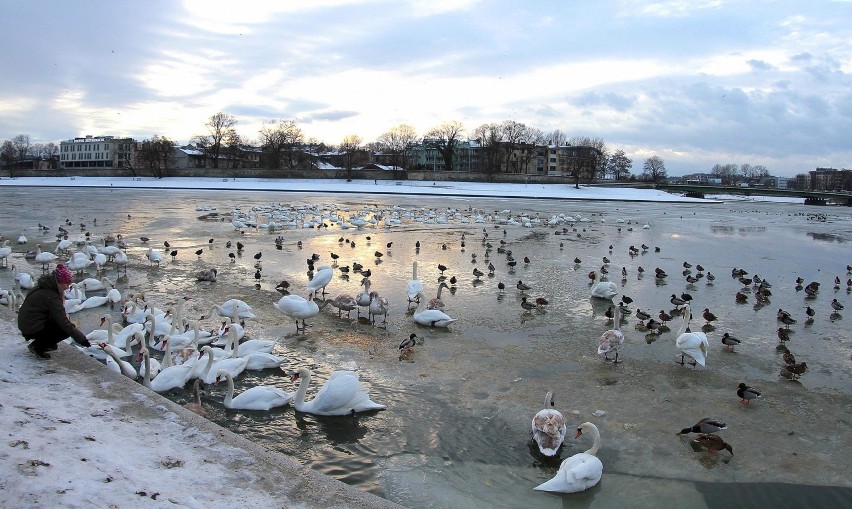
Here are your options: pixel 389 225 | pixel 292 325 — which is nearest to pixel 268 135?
pixel 389 225

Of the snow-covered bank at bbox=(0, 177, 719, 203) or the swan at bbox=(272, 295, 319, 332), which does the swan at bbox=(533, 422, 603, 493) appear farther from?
the snow-covered bank at bbox=(0, 177, 719, 203)

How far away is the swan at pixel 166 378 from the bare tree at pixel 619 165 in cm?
13069

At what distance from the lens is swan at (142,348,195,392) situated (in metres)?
7.24

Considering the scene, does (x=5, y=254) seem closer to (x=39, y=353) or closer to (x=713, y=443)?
(x=39, y=353)

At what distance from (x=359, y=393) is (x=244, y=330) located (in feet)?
11.4

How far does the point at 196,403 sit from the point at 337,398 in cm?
165

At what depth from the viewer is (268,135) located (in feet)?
377

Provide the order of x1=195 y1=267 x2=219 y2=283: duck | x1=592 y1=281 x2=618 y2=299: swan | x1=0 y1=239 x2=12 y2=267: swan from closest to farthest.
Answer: x1=592 y1=281 x2=618 y2=299: swan
x1=195 y1=267 x2=219 y2=283: duck
x1=0 y1=239 x2=12 y2=267: swan

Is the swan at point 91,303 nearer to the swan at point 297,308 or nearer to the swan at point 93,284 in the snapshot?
the swan at point 93,284

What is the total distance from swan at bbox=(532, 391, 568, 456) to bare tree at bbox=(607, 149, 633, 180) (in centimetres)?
13066

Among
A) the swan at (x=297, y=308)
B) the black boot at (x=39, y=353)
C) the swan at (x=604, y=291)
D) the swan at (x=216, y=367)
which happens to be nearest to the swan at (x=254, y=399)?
the swan at (x=216, y=367)

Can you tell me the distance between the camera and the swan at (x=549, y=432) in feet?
19.7

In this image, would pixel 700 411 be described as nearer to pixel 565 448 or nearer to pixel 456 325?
pixel 565 448

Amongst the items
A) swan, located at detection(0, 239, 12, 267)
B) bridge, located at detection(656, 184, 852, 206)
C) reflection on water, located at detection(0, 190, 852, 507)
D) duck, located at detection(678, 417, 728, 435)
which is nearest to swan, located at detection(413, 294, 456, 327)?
reflection on water, located at detection(0, 190, 852, 507)
